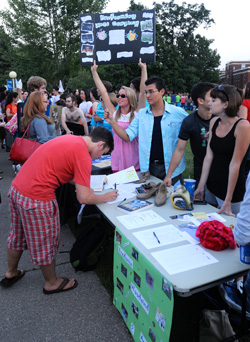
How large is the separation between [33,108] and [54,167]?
2037mm

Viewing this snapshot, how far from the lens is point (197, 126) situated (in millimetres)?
2871

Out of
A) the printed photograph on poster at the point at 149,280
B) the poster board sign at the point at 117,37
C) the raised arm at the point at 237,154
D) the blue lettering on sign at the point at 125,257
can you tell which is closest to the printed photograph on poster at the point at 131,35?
the poster board sign at the point at 117,37

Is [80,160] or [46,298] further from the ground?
[80,160]

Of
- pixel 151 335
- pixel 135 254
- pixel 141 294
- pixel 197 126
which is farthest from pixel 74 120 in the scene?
pixel 151 335

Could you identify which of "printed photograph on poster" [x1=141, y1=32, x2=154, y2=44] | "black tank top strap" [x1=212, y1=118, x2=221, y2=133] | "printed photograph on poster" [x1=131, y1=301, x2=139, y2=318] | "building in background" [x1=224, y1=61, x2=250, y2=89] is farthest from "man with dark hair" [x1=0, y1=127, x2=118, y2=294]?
"building in background" [x1=224, y1=61, x2=250, y2=89]

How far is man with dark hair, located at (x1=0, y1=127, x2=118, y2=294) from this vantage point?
85.7 inches

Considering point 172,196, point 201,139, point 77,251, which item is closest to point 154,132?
point 201,139

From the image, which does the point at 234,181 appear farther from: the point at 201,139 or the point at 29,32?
the point at 29,32

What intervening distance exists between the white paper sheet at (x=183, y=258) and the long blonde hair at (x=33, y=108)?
115 inches

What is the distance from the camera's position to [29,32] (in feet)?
66.2

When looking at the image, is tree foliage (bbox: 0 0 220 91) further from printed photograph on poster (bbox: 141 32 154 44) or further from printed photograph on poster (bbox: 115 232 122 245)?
printed photograph on poster (bbox: 115 232 122 245)

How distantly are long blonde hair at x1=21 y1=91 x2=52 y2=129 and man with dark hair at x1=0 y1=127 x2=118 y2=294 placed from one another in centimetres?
185

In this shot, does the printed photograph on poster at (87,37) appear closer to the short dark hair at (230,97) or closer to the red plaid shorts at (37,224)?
the short dark hair at (230,97)

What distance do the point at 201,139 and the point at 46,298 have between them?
83.0 inches
